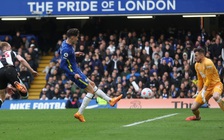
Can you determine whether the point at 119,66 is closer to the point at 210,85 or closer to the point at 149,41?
the point at 149,41

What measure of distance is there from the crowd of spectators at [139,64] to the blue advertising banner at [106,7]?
1203 millimetres

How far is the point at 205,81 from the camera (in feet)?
59.9

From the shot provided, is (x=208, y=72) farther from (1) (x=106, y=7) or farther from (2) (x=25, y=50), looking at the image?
(2) (x=25, y=50)

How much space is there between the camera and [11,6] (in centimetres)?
3584

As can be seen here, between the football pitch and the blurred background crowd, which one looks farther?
the blurred background crowd

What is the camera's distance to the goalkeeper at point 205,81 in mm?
18047

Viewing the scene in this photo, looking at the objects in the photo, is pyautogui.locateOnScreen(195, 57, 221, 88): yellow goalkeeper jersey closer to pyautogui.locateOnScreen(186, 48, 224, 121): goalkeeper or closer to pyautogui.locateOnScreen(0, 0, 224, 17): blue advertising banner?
pyautogui.locateOnScreen(186, 48, 224, 121): goalkeeper

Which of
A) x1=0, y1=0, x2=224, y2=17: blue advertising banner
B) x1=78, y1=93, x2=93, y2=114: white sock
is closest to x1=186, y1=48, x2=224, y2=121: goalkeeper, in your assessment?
x1=78, y1=93, x2=93, y2=114: white sock

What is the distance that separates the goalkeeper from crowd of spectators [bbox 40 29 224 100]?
12348mm

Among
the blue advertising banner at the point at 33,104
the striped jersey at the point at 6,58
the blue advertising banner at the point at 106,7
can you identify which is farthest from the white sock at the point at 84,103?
the blue advertising banner at the point at 106,7

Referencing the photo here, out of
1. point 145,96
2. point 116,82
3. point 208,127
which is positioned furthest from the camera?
point 116,82

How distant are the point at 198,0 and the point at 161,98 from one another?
259 inches

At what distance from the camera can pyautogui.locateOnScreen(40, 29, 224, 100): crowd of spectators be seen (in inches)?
1246

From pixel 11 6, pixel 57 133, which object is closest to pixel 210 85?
pixel 57 133
